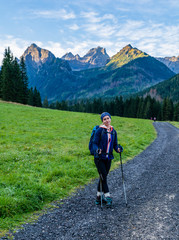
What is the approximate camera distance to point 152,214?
5.79 meters

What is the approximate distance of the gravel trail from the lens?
4.79 metres

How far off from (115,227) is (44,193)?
3.08m

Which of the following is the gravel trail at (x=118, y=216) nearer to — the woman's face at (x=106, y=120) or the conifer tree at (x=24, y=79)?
the woman's face at (x=106, y=120)

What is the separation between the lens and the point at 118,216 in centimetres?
576

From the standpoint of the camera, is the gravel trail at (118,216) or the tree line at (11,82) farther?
the tree line at (11,82)

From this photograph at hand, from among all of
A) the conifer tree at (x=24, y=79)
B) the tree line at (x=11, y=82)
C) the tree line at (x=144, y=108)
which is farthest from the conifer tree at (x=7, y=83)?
the tree line at (x=144, y=108)

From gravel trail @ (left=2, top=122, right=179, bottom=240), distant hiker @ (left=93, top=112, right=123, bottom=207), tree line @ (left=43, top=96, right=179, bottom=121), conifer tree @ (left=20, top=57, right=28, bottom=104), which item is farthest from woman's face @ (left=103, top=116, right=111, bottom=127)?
tree line @ (left=43, top=96, right=179, bottom=121)

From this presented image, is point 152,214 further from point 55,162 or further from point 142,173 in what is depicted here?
point 55,162

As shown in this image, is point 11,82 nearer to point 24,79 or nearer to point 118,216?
point 24,79

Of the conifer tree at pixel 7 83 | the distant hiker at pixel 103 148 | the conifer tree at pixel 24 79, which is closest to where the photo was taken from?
the distant hiker at pixel 103 148

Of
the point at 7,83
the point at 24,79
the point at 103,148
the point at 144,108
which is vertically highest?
the point at 24,79

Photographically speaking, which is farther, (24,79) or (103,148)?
(24,79)

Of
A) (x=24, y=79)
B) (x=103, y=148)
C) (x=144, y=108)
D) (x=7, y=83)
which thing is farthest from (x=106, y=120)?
(x=144, y=108)

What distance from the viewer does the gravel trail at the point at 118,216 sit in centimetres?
479
